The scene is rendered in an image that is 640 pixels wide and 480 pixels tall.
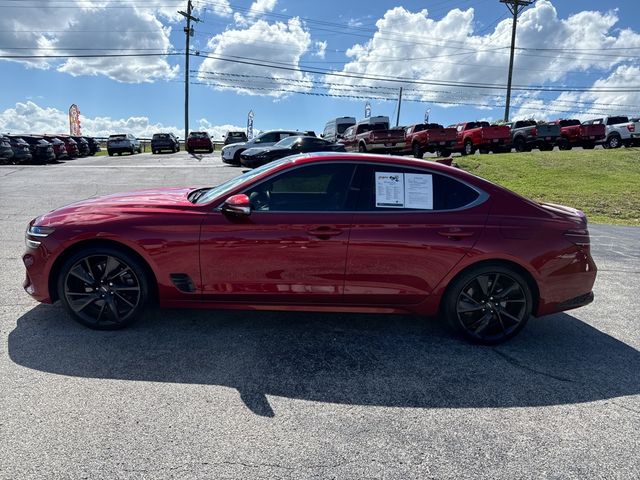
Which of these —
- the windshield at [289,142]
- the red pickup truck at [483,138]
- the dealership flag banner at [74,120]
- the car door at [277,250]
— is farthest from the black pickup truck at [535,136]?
the dealership flag banner at [74,120]

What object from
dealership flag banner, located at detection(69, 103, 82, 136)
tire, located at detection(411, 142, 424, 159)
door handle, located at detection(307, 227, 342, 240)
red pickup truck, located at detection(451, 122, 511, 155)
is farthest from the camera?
dealership flag banner, located at detection(69, 103, 82, 136)

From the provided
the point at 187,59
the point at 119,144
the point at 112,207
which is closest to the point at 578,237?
the point at 112,207

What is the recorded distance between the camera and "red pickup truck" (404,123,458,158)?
21.8 m

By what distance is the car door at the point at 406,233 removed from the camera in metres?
3.72

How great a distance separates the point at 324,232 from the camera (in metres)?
3.68

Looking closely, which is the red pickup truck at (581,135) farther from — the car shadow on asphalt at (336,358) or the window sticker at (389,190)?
the window sticker at (389,190)

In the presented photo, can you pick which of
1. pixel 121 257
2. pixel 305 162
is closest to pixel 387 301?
pixel 305 162

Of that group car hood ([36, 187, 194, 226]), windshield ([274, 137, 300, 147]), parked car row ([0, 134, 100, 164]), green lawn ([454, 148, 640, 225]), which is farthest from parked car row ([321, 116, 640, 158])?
car hood ([36, 187, 194, 226])

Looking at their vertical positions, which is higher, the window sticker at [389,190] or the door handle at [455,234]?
the window sticker at [389,190]

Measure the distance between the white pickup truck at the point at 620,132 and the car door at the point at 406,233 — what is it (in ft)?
84.0

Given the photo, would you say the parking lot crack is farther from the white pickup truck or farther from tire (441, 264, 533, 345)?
the white pickup truck

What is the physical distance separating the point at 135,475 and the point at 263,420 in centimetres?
76

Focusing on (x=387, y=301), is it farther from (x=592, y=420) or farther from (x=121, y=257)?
(x=121, y=257)

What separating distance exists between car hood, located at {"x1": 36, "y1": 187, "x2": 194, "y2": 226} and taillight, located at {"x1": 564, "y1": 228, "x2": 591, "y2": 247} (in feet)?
10.5
